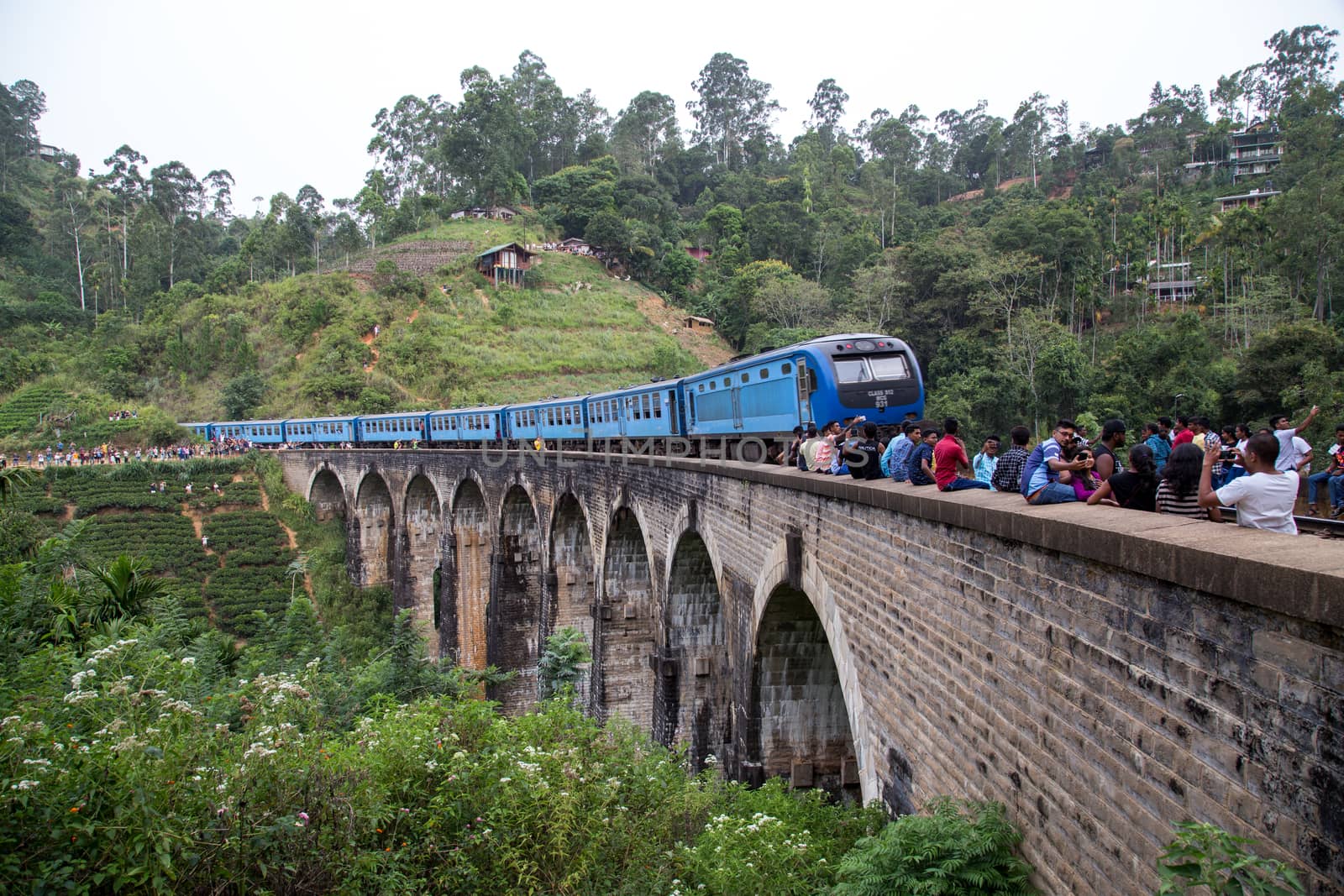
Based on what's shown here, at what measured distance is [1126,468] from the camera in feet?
17.9

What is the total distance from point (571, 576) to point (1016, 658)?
16.0m

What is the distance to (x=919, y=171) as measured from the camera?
75.6 metres

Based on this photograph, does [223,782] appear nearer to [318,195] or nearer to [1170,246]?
[1170,246]

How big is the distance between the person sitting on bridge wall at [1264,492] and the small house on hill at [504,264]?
56.1 m

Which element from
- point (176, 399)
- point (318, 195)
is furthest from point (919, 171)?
point (176, 399)

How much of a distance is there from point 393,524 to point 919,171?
2453 inches

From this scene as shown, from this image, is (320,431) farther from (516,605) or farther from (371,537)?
(516,605)

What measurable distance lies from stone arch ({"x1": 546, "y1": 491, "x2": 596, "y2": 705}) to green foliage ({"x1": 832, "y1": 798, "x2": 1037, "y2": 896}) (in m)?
14.6

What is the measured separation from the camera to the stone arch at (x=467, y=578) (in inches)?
990

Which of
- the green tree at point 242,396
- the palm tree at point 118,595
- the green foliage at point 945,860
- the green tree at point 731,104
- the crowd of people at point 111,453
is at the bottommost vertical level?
the green foliage at point 945,860

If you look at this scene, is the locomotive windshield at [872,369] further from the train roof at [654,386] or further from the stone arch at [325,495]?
the stone arch at [325,495]

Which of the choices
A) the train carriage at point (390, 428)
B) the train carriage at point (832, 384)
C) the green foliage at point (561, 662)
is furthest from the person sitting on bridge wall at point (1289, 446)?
the train carriage at point (390, 428)

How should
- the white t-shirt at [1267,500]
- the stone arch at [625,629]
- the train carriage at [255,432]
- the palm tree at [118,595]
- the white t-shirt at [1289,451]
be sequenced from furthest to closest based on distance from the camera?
the train carriage at [255,432], the stone arch at [625,629], the palm tree at [118,595], the white t-shirt at [1289,451], the white t-shirt at [1267,500]

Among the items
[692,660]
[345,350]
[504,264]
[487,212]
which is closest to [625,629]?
[692,660]
